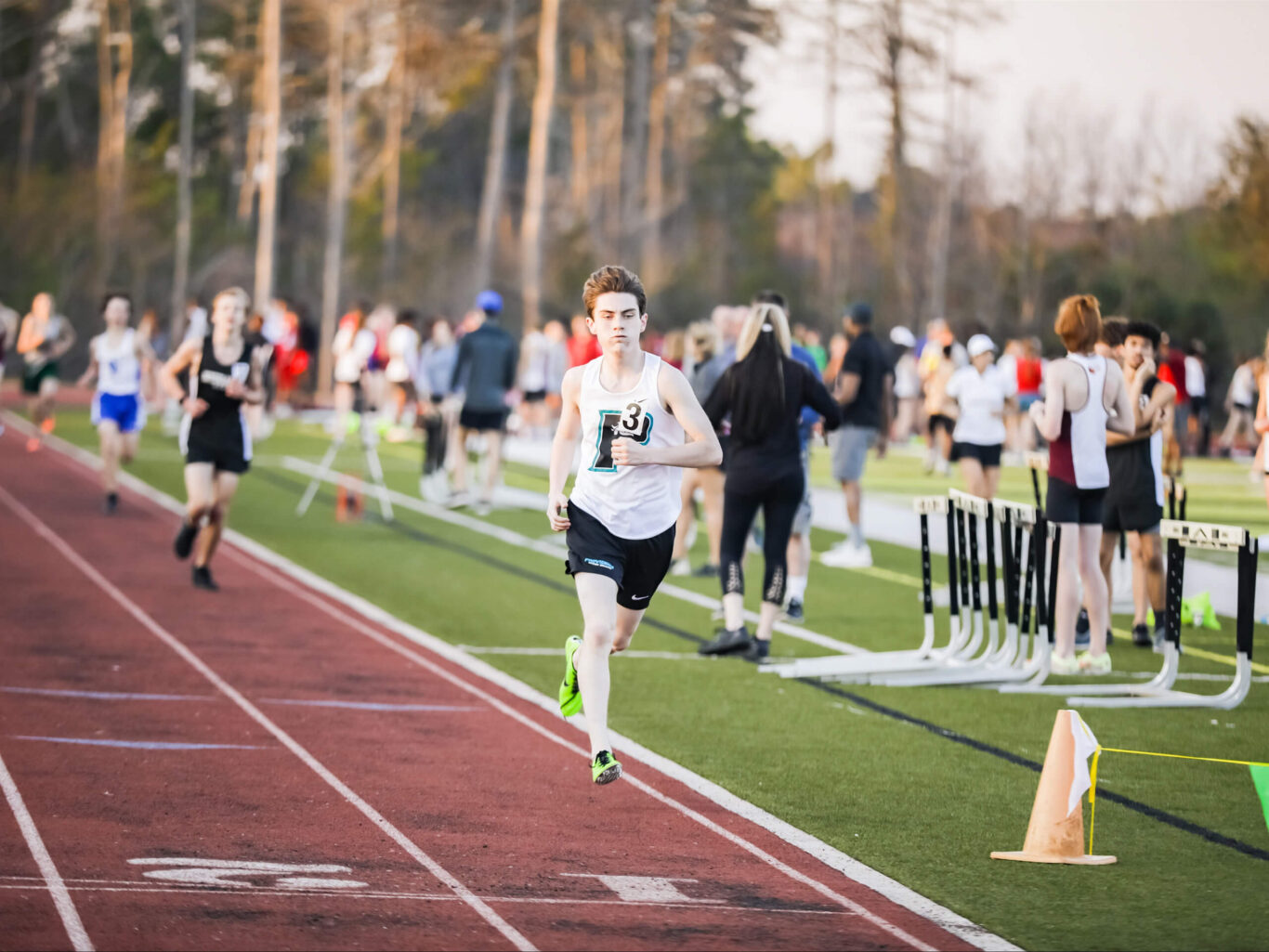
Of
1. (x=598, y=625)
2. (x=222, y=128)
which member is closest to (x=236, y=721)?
(x=598, y=625)

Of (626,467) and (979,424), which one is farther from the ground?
(979,424)

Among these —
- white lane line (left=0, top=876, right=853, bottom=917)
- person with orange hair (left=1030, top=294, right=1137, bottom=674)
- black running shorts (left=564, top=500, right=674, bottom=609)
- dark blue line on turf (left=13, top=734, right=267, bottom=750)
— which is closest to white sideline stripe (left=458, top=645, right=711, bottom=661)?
person with orange hair (left=1030, top=294, right=1137, bottom=674)

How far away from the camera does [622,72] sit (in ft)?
193

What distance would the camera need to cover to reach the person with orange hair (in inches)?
401

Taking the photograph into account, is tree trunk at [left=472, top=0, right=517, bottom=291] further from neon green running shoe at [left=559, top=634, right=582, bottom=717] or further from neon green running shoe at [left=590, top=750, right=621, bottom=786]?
neon green running shoe at [left=590, top=750, right=621, bottom=786]

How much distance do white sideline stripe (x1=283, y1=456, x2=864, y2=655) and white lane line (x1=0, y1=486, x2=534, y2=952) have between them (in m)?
4.11

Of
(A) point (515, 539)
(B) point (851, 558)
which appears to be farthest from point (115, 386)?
(B) point (851, 558)

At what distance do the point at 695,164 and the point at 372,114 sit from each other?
1218cm

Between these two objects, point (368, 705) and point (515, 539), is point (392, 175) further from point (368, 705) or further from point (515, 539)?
point (368, 705)

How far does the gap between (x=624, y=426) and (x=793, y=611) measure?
20.0ft

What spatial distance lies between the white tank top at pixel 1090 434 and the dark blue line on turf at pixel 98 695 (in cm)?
499

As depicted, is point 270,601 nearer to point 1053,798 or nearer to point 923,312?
point 1053,798

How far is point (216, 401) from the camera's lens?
42.0 ft

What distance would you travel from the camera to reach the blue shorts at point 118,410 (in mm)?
17844
